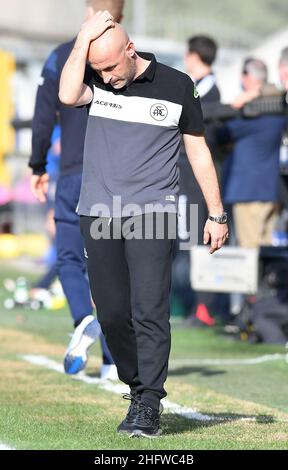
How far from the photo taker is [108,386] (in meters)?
7.77

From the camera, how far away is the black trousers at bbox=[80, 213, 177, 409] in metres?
5.61

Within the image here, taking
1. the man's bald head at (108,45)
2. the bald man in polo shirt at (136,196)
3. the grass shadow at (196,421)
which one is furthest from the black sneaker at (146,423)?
the man's bald head at (108,45)

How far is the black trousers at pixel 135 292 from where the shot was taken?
5.61 meters

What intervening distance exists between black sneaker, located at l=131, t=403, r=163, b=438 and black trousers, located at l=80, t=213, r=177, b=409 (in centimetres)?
4

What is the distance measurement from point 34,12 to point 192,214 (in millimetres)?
27717

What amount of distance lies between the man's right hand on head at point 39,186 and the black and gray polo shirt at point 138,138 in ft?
6.29

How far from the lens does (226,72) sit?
49.3ft

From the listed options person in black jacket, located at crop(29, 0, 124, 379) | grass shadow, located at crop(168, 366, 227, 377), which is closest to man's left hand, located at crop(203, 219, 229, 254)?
person in black jacket, located at crop(29, 0, 124, 379)

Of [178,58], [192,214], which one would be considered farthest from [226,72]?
[178,58]

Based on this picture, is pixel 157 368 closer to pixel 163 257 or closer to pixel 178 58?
pixel 163 257

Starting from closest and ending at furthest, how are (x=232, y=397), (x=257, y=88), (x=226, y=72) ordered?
1. (x=232, y=397)
2. (x=257, y=88)
3. (x=226, y=72)

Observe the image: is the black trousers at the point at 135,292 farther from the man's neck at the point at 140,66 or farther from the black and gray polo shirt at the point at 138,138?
the man's neck at the point at 140,66

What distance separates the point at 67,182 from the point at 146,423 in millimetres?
2622
